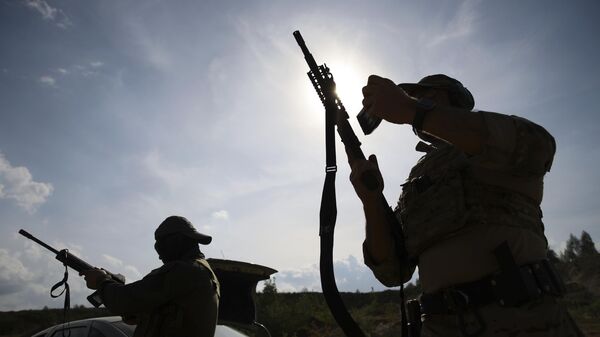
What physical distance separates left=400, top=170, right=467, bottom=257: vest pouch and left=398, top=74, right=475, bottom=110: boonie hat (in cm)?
54

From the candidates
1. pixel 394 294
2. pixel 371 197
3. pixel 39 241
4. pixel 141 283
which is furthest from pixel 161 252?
pixel 394 294

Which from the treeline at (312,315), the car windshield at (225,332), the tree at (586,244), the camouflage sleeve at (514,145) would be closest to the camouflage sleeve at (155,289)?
the car windshield at (225,332)

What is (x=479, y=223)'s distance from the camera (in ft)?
5.95

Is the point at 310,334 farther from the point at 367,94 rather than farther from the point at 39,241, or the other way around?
Answer: the point at 367,94

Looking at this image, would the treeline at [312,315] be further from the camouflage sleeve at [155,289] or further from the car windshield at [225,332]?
the camouflage sleeve at [155,289]

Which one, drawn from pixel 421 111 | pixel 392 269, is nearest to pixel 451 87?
pixel 421 111

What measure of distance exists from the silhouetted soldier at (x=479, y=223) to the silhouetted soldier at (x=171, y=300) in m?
2.11

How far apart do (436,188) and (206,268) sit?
2463mm

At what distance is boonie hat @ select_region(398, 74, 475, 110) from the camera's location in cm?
226

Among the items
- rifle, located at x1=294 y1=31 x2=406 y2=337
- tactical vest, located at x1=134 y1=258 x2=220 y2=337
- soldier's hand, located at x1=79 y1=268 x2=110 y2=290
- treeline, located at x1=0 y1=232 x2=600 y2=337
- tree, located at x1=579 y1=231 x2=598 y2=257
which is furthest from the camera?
tree, located at x1=579 y1=231 x2=598 y2=257

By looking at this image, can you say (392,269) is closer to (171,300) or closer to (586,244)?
(171,300)

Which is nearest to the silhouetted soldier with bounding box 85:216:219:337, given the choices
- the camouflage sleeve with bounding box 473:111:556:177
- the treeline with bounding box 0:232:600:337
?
the camouflage sleeve with bounding box 473:111:556:177

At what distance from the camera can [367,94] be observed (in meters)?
1.87

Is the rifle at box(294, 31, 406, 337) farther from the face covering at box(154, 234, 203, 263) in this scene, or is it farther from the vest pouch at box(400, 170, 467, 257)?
the face covering at box(154, 234, 203, 263)
